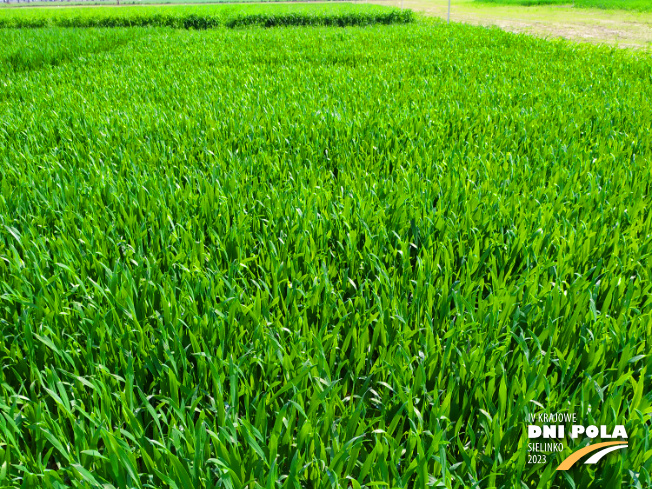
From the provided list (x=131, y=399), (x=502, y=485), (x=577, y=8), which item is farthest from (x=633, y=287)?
(x=577, y=8)

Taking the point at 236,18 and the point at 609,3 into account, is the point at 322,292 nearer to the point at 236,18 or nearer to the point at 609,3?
the point at 236,18

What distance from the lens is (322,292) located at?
1.67 m

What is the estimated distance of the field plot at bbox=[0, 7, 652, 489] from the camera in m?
1.02

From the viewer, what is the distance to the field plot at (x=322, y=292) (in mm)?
1018

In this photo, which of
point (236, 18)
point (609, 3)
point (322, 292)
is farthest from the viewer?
point (609, 3)

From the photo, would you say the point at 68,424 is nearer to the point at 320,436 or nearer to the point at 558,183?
the point at 320,436

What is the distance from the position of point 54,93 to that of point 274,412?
5.56 meters

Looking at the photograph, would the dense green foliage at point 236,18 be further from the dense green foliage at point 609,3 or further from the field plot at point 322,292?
the field plot at point 322,292

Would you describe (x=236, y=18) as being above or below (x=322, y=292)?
above

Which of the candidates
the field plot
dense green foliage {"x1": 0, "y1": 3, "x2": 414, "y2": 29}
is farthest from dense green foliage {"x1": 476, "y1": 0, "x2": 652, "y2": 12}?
the field plot

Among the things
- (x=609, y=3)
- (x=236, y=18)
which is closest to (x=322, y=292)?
(x=236, y=18)

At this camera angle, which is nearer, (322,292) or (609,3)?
(322,292)

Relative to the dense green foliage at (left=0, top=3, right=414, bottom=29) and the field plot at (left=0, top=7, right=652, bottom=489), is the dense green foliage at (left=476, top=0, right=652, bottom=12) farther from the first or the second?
the field plot at (left=0, top=7, right=652, bottom=489)

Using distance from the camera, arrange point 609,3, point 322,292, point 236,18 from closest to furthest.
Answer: point 322,292
point 236,18
point 609,3
